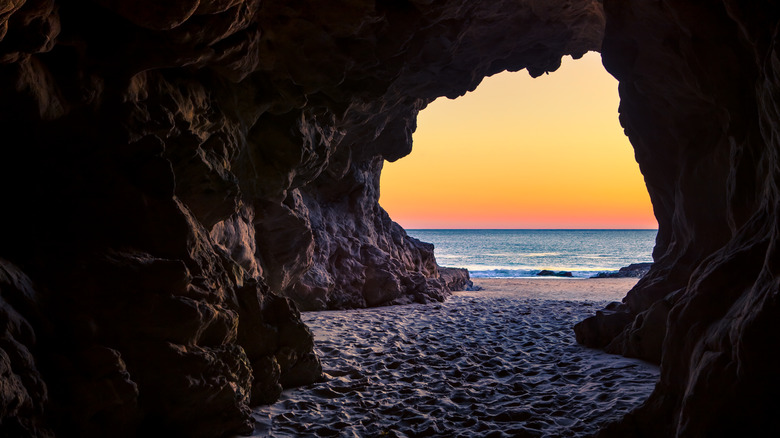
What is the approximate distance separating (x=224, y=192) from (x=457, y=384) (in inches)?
166

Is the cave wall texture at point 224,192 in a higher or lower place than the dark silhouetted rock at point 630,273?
higher

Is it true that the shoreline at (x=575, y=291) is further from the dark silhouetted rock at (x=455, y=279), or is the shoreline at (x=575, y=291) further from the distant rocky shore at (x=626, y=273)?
the distant rocky shore at (x=626, y=273)

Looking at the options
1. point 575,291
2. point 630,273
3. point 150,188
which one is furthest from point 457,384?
point 630,273

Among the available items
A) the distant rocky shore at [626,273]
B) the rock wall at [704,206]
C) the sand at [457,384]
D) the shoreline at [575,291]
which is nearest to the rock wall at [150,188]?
the sand at [457,384]

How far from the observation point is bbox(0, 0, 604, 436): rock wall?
335 cm

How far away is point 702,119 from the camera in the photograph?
6.75 m

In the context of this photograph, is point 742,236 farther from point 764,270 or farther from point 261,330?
point 261,330

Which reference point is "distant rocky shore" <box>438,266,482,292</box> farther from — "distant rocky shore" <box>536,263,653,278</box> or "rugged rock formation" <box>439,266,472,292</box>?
"distant rocky shore" <box>536,263,653,278</box>

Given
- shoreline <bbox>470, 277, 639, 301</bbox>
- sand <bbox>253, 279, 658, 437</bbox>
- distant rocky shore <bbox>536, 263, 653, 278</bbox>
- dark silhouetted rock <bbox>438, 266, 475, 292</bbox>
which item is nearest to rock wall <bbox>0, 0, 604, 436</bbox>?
sand <bbox>253, 279, 658, 437</bbox>

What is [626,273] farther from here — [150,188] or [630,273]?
[150,188]

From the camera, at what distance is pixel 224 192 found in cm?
631

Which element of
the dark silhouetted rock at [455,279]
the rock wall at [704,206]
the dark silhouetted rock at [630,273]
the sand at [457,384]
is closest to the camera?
the rock wall at [704,206]

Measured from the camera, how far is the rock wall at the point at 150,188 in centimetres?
335

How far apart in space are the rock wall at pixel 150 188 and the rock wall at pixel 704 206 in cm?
323
